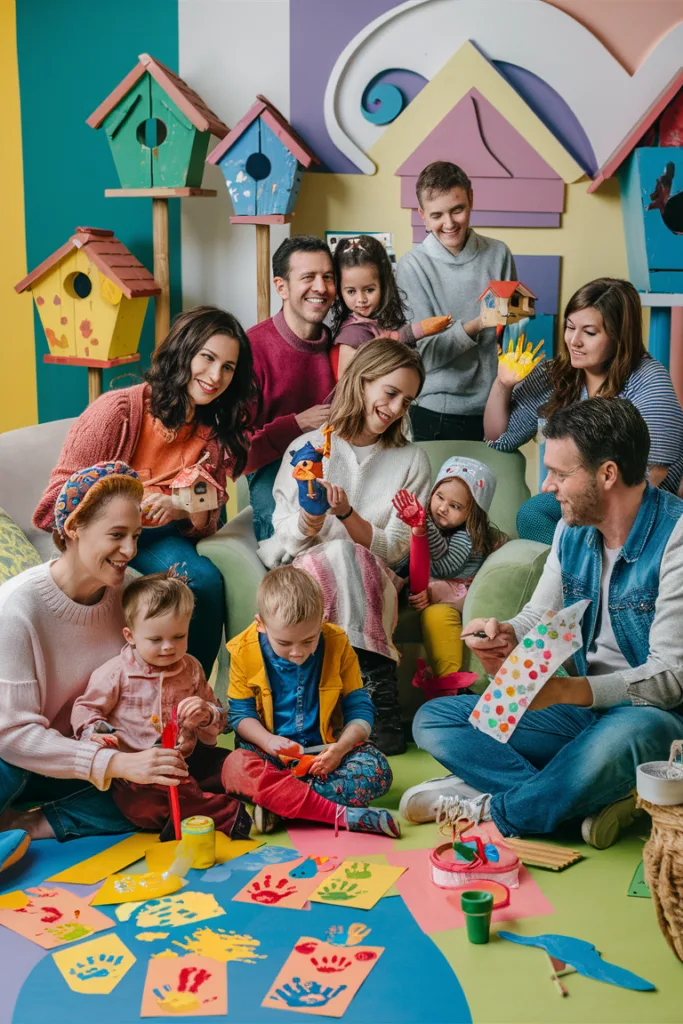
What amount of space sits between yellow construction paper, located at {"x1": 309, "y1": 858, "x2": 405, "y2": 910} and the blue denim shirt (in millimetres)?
636

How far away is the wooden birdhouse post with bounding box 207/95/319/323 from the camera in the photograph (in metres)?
3.99

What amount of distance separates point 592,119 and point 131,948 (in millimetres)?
3354

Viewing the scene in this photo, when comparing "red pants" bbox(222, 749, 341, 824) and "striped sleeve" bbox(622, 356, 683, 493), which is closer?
"red pants" bbox(222, 749, 341, 824)

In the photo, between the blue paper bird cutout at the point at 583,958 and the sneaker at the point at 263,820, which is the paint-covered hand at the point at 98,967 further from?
the blue paper bird cutout at the point at 583,958

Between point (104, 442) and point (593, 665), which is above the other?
point (104, 442)

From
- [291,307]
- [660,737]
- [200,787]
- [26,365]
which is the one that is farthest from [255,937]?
[26,365]

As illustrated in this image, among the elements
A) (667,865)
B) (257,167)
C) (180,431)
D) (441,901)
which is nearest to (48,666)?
(180,431)

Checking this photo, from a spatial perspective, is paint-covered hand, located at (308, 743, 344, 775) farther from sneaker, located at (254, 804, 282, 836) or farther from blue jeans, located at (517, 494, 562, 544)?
blue jeans, located at (517, 494, 562, 544)

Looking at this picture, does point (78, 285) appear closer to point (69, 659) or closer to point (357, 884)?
point (69, 659)

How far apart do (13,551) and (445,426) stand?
1.44 meters

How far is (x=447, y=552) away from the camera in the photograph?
317 centimetres

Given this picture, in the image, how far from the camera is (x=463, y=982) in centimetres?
193

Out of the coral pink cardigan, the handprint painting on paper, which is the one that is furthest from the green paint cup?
the coral pink cardigan

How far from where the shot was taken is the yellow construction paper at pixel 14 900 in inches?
85.1
